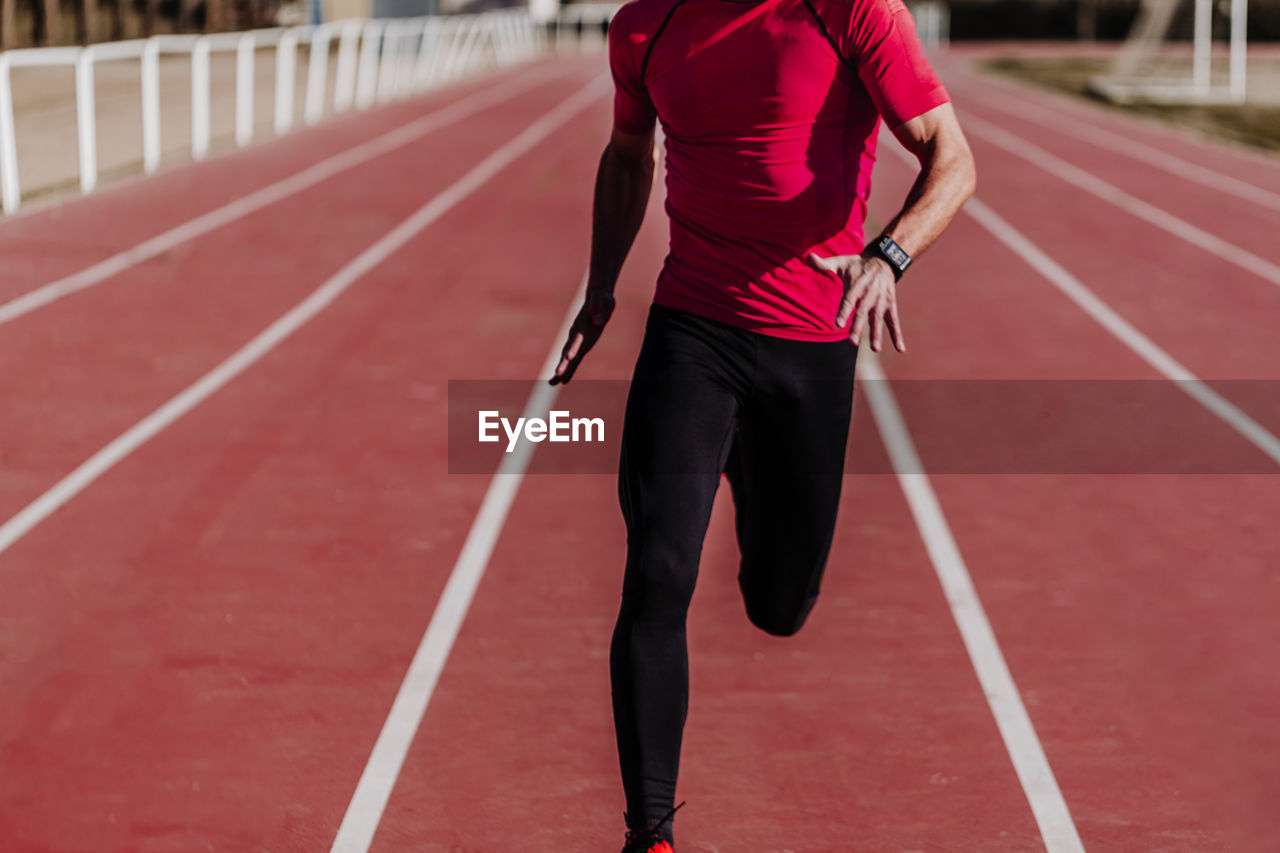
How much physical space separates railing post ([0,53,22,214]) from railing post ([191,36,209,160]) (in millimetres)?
4092

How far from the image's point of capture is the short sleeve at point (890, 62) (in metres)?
2.99

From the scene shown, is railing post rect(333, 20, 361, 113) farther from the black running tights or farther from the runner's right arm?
the black running tights

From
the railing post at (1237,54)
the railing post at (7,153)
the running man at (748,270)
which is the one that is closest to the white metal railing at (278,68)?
the railing post at (7,153)

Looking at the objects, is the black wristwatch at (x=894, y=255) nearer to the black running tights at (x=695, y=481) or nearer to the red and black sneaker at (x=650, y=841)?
the black running tights at (x=695, y=481)

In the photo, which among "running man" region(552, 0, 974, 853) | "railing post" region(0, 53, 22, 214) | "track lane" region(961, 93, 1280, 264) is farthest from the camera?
"track lane" region(961, 93, 1280, 264)

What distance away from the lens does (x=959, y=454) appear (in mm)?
6973

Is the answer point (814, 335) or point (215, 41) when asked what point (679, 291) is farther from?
point (215, 41)

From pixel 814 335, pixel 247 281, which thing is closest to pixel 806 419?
pixel 814 335

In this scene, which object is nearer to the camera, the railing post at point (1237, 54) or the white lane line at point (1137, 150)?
the white lane line at point (1137, 150)

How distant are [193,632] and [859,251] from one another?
8.28 ft

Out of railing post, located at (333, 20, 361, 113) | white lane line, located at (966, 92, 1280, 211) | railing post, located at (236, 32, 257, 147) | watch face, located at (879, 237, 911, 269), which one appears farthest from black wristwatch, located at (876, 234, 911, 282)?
railing post, located at (333, 20, 361, 113)

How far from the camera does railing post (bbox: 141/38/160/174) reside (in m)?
15.7

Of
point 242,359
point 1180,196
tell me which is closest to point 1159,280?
point 1180,196

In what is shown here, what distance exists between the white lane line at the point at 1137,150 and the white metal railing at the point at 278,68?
10.2 meters
